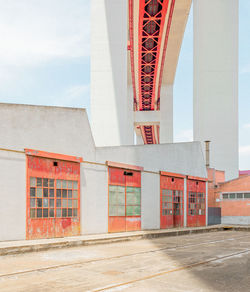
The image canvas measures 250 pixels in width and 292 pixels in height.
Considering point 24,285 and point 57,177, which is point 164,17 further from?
point 24,285

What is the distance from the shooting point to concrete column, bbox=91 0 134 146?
26.2 metres

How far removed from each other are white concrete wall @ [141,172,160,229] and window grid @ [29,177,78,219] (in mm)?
5173

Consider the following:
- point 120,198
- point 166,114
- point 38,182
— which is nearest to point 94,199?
point 120,198

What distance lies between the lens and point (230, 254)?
1178cm

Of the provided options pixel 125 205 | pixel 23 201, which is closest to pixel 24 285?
pixel 23 201

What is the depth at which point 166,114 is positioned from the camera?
2291 inches

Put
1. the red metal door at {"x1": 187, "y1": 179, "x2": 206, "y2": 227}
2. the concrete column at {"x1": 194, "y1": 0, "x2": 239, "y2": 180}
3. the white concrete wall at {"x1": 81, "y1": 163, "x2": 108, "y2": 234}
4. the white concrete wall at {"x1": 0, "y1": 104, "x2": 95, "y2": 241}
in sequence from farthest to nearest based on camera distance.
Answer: the concrete column at {"x1": 194, "y1": 0, "x2": 239, "y2": 180} → the red metal door at {"x1": 187, "y1": 179, "x2": 206, "y2": 227} → the white concrete wall at {"x1": 81, "y1": 163, "x2": 108, "y2": 234} → the white concrete wall at {"x1": 0, "y1": 104, "x2": 95, "y2": 241}

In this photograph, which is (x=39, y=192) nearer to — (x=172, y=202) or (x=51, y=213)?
(x=51, y=213)

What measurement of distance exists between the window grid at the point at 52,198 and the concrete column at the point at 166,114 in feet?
139

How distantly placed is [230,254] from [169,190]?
10.5 m

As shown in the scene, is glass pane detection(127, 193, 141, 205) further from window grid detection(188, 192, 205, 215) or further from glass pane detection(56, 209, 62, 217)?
window grid detection(188, 192, 205, 215)

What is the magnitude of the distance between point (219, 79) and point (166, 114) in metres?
19.7

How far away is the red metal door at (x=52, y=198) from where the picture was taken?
Result: 46.3ft

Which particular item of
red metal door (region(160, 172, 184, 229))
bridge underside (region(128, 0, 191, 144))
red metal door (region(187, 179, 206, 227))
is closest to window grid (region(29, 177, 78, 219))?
red metal door (region(160, 172, 184, 229))
